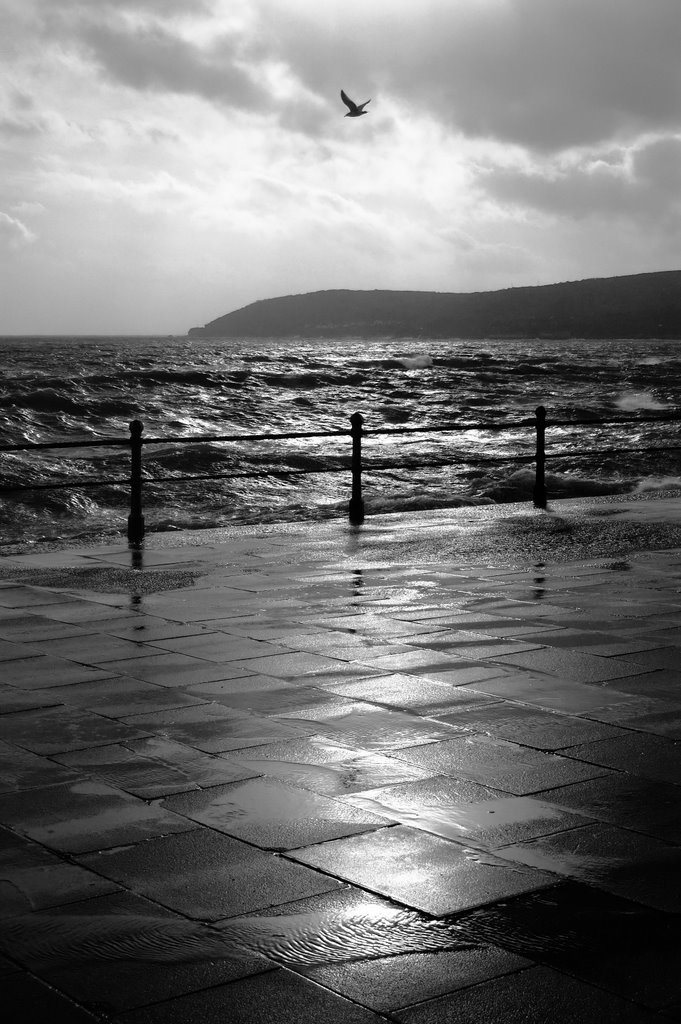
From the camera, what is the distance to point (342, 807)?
4.07 meters

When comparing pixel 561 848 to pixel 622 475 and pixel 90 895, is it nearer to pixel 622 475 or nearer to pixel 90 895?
pixel 90 895

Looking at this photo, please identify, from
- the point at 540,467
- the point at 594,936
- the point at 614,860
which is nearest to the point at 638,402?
the point at 540,467

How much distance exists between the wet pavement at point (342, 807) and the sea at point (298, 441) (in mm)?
4811

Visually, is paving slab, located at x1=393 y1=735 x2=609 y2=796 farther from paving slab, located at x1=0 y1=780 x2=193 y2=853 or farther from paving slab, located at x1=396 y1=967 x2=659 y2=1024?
paving slab, located at x1=396 y1=967 x2=659 y2=1024

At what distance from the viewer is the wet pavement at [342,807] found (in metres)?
2.91

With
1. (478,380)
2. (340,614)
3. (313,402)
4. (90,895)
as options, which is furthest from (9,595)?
(478,380)

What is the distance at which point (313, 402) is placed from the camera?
5325 centimetres

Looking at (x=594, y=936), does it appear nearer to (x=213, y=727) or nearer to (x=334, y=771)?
(x=334, y=771)

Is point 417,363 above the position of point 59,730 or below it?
above

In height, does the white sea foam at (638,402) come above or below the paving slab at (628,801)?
above

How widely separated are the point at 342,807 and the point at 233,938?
996 mm

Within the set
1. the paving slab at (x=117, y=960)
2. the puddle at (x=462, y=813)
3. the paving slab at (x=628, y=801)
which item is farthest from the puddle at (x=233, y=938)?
the paving slab at (x=628, y=801)

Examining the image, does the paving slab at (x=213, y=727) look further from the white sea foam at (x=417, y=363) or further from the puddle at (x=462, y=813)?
the white sea foam at (x=417, y=363)

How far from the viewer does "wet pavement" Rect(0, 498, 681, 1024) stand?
291 centimetres
